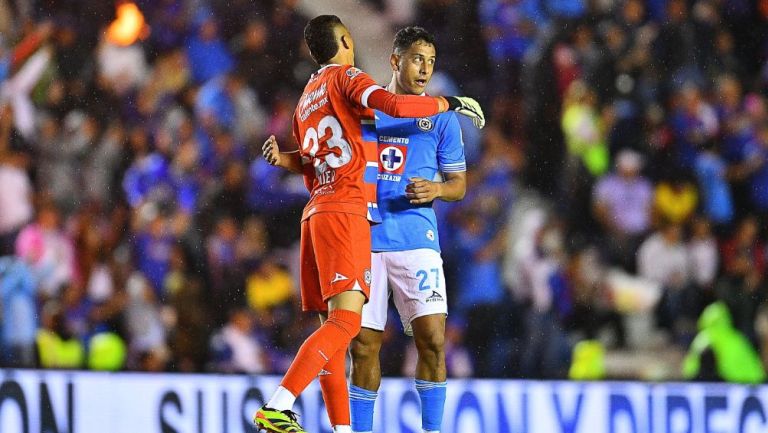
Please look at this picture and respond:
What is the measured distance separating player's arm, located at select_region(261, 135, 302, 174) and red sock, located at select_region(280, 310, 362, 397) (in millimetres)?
643

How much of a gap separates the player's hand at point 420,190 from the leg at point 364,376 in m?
0.53

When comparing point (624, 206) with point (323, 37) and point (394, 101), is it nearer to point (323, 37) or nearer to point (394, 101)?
point (323, 37)

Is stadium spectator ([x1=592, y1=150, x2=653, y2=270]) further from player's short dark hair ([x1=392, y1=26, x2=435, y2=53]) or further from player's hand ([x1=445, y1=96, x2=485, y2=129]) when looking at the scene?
player's hand ([x1=445, y1=96, x2=485, y2=129])

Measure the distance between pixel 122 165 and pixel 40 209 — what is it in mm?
698

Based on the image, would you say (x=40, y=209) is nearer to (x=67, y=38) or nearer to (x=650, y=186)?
(x=67, y=38)

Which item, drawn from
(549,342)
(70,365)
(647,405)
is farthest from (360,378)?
(70,365)

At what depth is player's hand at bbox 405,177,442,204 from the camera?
4090 millimetres

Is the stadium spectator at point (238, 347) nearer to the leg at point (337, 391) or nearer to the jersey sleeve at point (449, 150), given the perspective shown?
the jersey sleeve at point (449, 150)

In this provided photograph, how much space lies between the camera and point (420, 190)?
4094mm

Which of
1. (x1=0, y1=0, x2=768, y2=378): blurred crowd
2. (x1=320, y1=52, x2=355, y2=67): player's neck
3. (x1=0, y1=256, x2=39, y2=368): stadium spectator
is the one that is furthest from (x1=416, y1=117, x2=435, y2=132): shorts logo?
(x1=0, y1=256, x2=39, y2=368): stadium spectator

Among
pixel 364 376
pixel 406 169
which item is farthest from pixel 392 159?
pixel 364 376

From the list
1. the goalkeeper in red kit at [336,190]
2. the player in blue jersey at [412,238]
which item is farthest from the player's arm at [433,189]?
the goalkeeper in red kit at [336,190]

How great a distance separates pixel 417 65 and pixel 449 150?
384 mm

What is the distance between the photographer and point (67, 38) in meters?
8.42
